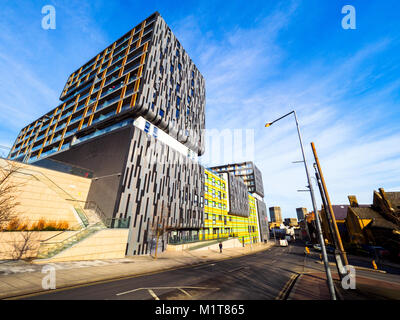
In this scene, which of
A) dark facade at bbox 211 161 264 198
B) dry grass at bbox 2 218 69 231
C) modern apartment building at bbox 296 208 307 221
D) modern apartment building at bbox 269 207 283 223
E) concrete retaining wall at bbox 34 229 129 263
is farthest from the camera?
modern apartment building at bbox 269 207 283 223

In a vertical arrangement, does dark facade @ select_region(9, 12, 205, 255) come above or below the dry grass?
above

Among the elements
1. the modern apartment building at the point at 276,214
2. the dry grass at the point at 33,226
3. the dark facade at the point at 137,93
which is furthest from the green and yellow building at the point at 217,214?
the modern apartment building at the point at 276,214

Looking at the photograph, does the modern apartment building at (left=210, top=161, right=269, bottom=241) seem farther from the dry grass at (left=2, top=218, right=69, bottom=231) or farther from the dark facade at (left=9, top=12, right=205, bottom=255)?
the dry grass at (left=2, top=218, right=69, bottom=231)

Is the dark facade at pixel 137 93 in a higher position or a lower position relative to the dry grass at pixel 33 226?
higher

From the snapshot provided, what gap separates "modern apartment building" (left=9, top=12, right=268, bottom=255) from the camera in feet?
79.2

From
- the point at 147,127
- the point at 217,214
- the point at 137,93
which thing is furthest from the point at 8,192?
the point at 217,214

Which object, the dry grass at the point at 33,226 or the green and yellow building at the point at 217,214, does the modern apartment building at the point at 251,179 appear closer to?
the green and yellow building at the point at 217,214

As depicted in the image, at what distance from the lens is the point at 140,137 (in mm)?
26391

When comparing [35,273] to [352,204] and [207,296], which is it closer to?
[207,296]

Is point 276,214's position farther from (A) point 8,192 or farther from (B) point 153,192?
(A) point 8,192

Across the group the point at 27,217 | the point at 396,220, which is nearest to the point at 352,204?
Answer: the point at 396,220

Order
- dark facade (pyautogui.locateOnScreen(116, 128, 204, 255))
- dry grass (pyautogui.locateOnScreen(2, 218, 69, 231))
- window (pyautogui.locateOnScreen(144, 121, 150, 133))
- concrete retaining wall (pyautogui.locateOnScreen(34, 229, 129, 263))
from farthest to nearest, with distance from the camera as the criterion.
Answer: window (pyautogui.locateOnScreen(144, 121, 150, 133)) → dark facade (pyautogui.locateOnScreen(116, 128, 204, 255)) → dry grass (pyautogui.locateOnScreen(2, 218, 69, 231)) → concrete retaining wall (pyautogui.locateOnScreen(34, 229, 129, 263))

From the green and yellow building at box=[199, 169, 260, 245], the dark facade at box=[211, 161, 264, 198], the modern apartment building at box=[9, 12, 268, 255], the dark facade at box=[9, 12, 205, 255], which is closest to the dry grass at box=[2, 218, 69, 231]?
the modern apartment building at box=[9, 12, 268, 255]

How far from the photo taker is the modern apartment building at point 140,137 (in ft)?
79.2
